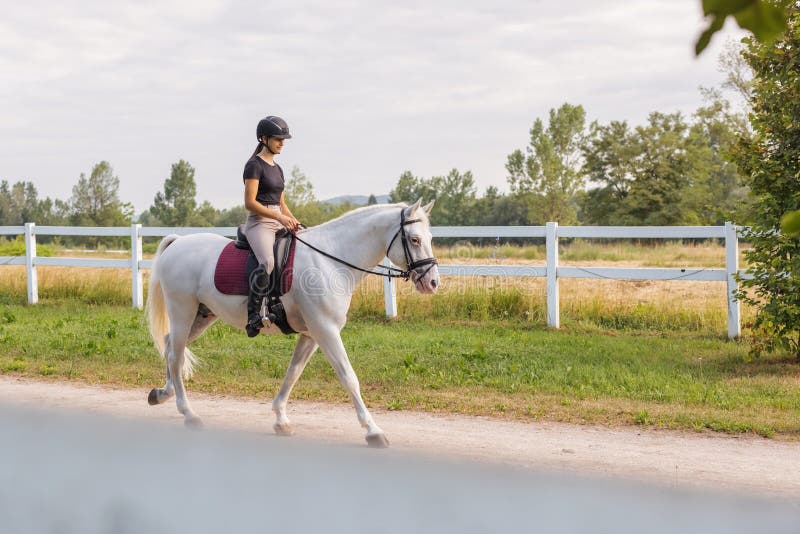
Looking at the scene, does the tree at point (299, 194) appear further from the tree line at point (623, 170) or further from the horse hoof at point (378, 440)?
the horse hoof at point (378, 440)

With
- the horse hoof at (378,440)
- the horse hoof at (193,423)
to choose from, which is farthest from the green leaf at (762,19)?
the horse hoof at (193,423)

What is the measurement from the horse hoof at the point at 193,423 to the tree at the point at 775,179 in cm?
655

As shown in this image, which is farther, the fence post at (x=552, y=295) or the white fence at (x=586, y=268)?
the fence post at (x=552, y=295)

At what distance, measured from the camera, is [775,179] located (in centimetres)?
946

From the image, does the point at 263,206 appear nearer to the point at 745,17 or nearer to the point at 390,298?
the point at 745,17

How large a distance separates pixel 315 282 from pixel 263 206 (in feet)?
2.63

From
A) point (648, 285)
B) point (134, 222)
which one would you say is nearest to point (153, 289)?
point (134, 222)

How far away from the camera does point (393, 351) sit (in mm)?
10547

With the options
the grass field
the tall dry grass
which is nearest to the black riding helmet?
the grass field

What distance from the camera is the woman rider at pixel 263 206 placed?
673cm

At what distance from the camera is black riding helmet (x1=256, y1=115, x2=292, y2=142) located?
6.79m

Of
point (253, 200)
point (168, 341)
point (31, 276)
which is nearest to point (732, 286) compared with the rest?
point (253, 200)

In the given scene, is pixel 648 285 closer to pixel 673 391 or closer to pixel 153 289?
pixel 673 391

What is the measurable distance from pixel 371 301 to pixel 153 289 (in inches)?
237
